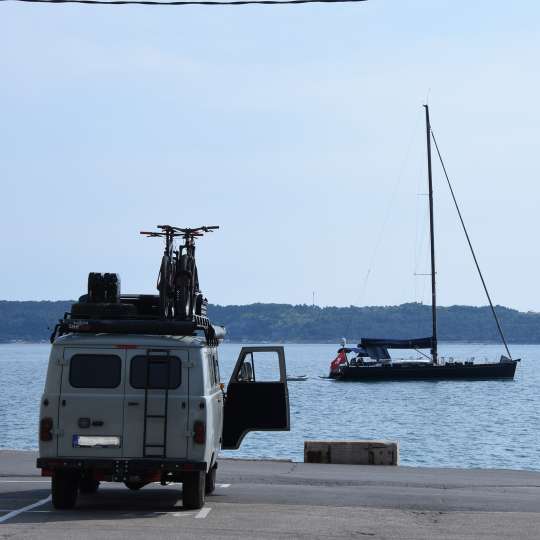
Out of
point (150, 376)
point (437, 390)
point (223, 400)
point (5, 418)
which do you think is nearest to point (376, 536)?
point (150, 376)

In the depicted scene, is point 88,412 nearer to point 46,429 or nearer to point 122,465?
point 46,429

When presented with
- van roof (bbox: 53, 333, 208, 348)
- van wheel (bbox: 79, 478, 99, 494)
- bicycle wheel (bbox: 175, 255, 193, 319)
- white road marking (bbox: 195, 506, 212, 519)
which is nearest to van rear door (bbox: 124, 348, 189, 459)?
van roof (bbox: 53, 333, 208, 348)

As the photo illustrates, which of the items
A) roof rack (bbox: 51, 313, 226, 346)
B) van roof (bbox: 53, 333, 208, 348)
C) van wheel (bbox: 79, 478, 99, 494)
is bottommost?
van wheel (bbox: 79, 478, 99, 494)

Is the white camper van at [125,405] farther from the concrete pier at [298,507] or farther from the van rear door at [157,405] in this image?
the concrete pier at [298,507]

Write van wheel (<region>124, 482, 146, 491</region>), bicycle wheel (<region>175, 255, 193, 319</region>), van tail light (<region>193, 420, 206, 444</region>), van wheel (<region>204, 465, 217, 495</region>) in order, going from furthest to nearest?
1. van wheel (<region>204, 465, 217, 495</region>)
2. van wheel (<region>124, 482, 146, 491</region>)
3. bicycle wheel (<region>175, 255, 193, 319</region>)
4. van tail light (<region>193, 420, 206, 444</region>)

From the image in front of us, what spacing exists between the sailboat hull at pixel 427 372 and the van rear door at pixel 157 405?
78.0 meters

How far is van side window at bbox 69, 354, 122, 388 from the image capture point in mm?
16609

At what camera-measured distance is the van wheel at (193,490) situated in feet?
55.3

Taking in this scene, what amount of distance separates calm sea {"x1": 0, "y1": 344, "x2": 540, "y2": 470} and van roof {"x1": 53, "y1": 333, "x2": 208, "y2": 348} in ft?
78.7

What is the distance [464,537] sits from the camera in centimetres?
1478

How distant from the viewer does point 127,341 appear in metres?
16.8

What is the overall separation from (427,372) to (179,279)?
3010 inches

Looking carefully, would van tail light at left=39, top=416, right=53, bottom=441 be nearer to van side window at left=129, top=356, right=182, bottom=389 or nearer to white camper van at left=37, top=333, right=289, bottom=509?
white camper van at left=37, top=333, right=289, bottom=509

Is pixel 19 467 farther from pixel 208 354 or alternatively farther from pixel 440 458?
pixel 440 458
